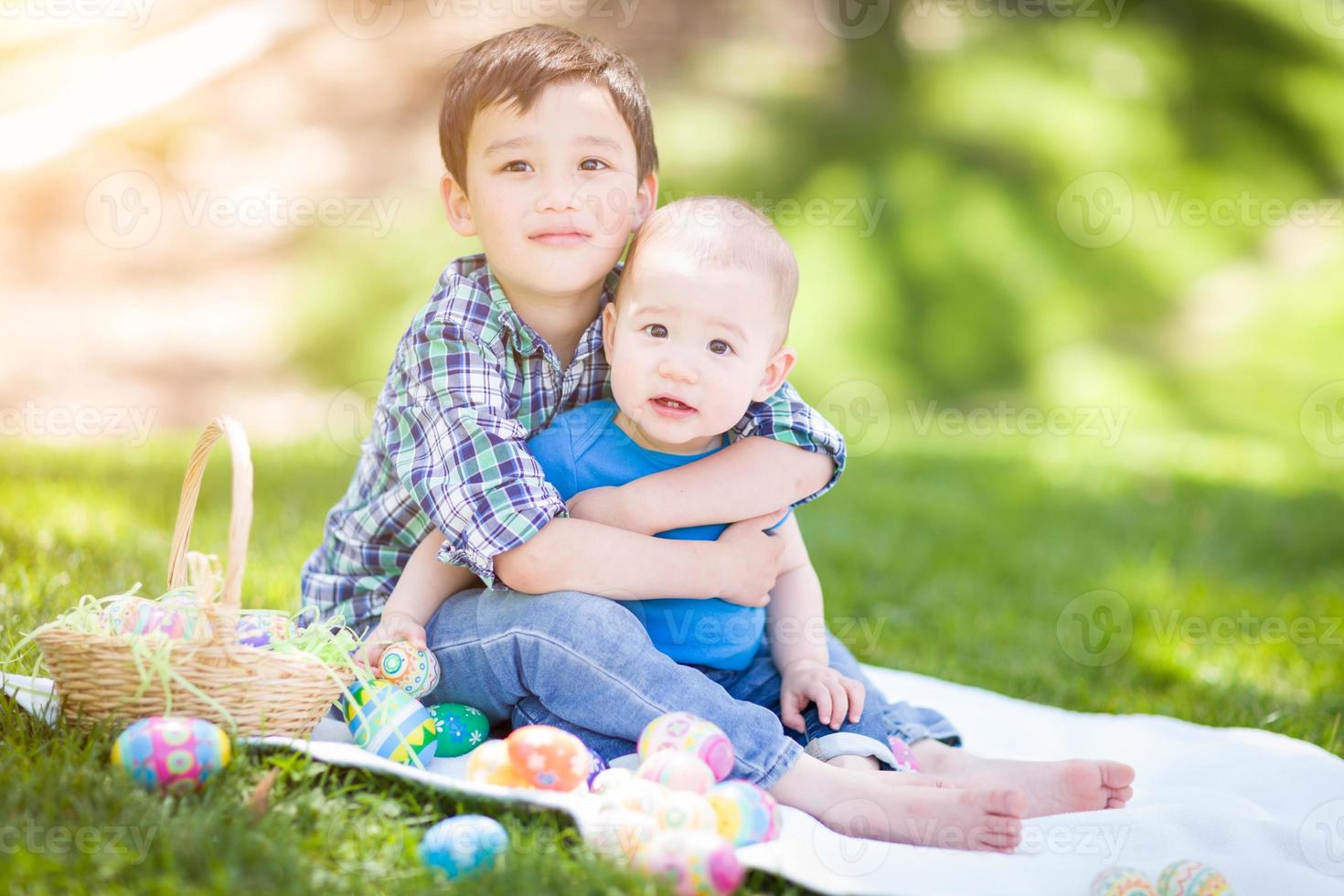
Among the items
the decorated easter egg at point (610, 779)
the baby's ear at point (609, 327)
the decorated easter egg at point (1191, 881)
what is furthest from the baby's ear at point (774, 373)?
the decorated easter egg at point (1191, 881)

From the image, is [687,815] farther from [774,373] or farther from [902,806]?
[774,373]

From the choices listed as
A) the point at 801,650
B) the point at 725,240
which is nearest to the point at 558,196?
the point at 725,240

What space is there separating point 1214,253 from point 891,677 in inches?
263

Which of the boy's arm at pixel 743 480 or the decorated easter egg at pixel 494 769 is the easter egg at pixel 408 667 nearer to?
the decorated easter egg at pixel 494 769

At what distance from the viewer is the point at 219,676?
1884mm

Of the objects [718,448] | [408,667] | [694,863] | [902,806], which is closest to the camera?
[694,863]

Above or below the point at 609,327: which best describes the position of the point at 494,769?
below

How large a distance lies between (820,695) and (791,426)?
1.72ft

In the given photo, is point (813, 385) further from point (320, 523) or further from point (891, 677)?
point (891, 677)

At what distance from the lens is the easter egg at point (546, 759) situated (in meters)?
1.92

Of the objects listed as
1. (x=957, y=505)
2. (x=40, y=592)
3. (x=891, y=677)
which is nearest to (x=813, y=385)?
(x=957, y=505)

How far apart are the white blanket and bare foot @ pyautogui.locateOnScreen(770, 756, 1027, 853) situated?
5 centimetres

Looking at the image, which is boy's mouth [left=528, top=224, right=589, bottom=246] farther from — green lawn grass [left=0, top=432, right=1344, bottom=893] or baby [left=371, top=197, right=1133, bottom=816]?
green lawn grass [left=0, top=432, right=1344, bottom=893]

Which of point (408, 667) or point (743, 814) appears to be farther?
point (408, 667)
